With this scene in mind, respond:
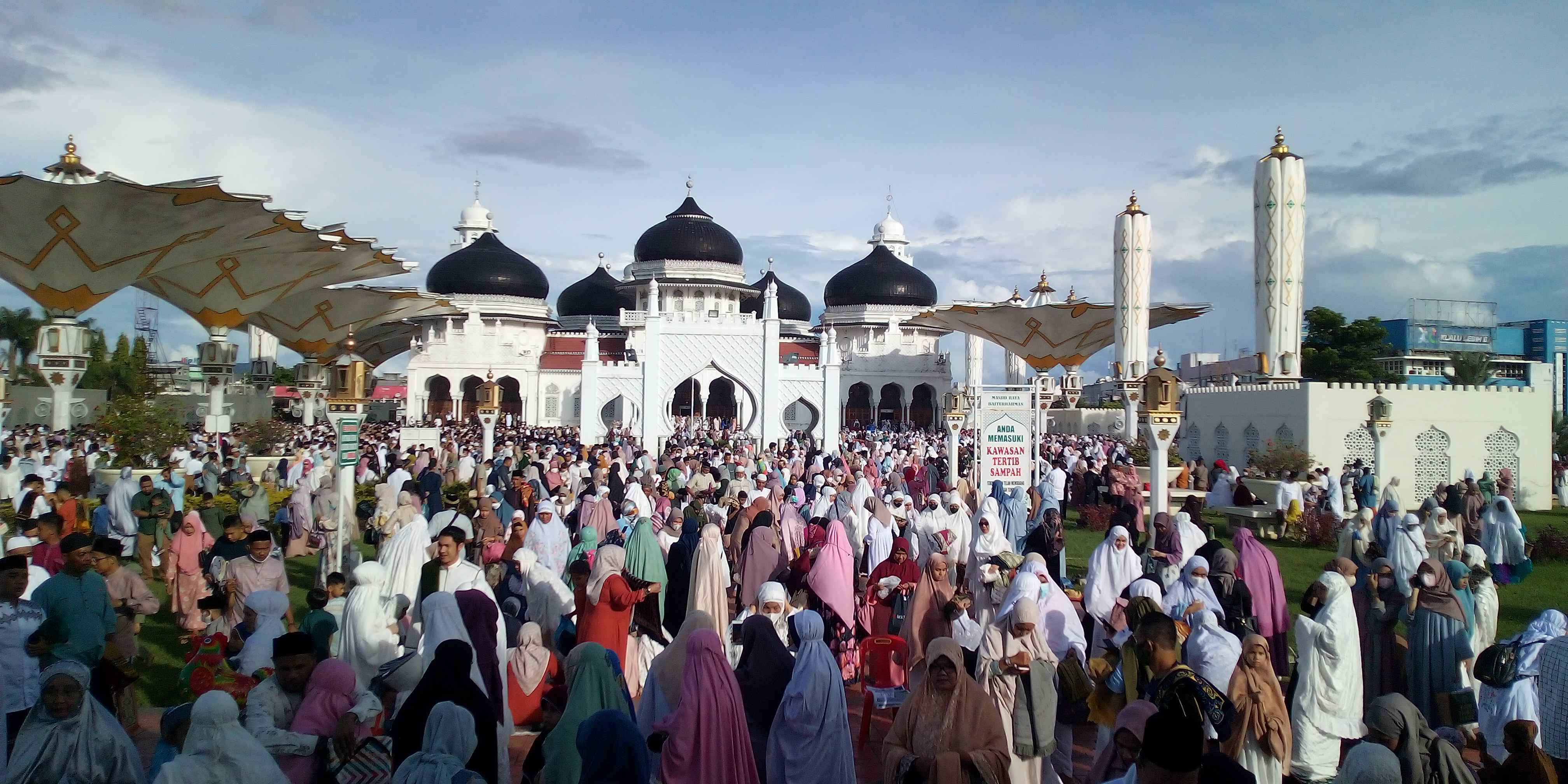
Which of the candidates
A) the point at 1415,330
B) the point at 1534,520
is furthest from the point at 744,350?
the point at 1415,330

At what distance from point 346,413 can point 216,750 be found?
20.4 ft

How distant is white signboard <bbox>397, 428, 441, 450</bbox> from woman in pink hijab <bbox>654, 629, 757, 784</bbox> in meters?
12.7

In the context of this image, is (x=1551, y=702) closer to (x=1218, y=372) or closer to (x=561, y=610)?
(x=561, y=610)

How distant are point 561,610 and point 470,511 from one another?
584cm

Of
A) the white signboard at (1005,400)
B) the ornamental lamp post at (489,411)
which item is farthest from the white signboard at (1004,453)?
the ornamental lamp post at (489,411)

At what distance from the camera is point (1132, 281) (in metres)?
23.2

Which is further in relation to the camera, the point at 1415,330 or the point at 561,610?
the point at 1415,330

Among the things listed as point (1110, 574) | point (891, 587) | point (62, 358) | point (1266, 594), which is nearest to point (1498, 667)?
point (1266, 594)

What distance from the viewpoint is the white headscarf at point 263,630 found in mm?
3930

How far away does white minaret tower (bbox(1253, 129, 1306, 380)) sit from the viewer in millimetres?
20906

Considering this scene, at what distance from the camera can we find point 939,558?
4.93m

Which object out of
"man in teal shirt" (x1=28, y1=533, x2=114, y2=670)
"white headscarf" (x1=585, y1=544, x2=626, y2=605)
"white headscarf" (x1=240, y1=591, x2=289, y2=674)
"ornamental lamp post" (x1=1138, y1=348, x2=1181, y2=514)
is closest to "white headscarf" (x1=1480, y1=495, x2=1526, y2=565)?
"ornamental lamp post" (x1=1138, y1=348, x2=1181, y2=514)

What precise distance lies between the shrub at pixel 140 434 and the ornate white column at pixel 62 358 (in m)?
0.58

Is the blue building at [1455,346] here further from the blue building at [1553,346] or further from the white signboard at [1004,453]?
the white signboard at [1004,453]
